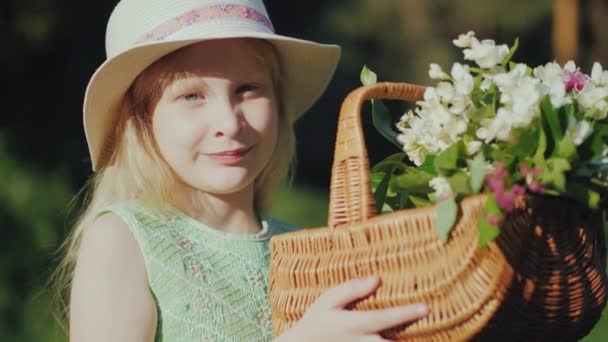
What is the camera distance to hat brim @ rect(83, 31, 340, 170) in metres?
2.66

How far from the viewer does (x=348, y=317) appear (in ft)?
7.04

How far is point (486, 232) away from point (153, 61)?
1.10 metres

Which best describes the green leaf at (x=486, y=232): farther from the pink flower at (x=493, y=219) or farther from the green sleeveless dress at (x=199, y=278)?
the green sleeveless dress at (x=199, y=278)

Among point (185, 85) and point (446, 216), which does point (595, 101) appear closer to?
point (446, 216)

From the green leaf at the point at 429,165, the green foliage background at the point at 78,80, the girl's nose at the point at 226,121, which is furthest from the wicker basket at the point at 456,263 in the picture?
the green foliage background at the point at 78,80

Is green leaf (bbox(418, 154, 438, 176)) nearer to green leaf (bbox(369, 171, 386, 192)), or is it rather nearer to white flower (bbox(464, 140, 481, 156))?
white flower (bbox(464, 140, 481, 156))

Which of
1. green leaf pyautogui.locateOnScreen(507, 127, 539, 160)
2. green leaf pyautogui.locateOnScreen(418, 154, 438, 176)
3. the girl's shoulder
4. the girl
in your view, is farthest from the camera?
the girl's shoulder

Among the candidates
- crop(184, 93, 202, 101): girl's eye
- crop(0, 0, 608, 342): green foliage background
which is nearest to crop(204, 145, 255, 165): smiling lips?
crop(184, 93, 202, 101): girl's eye

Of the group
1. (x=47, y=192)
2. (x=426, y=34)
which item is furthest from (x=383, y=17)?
(x=47, y=192)

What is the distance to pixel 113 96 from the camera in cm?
279

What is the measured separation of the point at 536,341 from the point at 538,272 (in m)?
0.17

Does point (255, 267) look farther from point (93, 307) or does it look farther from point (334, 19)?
point (334, 19)

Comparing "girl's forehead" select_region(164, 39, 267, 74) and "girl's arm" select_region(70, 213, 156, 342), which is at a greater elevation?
"girl's forehead" select_region(164, 39, 267, 74)

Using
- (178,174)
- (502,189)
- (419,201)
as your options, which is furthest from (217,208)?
(502,189)
